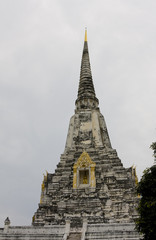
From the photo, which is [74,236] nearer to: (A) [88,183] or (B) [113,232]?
(B) [113,232]

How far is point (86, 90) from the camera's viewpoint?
Result: 33.2 meters

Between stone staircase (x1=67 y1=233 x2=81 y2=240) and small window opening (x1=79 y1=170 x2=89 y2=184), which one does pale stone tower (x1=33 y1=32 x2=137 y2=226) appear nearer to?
small window opening (x1=79 y1=170 x2=89 y2=184)

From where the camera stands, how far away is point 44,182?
83.3 ft

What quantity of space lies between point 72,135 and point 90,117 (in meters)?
3.09

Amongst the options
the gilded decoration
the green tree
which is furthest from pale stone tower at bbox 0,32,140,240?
the green tree

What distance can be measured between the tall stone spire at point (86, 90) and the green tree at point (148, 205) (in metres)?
20.5

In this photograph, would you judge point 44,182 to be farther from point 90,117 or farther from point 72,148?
point 90,117

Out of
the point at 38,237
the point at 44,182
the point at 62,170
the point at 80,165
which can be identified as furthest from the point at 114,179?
the point at 38,237

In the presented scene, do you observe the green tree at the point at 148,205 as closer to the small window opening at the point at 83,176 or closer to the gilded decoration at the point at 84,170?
the gilded decoration at the point at 84,170

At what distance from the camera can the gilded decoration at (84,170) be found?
2302 centimetres

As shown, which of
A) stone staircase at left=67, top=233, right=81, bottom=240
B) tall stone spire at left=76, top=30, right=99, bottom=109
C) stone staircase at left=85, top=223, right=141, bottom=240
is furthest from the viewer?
tall stone spire at left=76, top=30, right=99, bottom=109

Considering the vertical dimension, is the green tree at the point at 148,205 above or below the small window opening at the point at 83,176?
below

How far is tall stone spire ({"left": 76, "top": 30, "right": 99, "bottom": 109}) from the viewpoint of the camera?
32206mm

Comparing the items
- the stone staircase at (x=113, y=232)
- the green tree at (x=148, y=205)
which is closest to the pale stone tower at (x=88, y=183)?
the stone staircase at (x=113, y=232)
